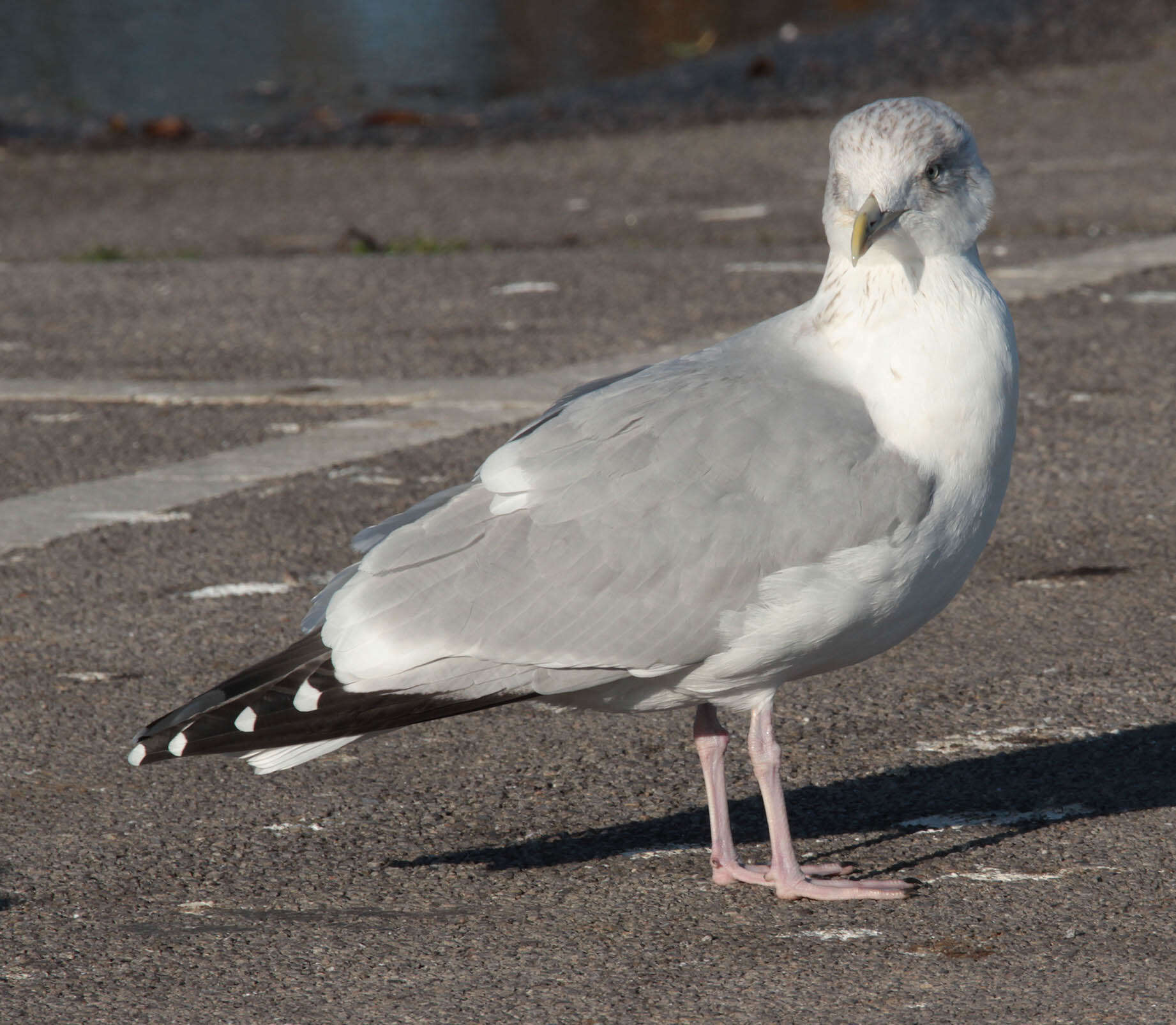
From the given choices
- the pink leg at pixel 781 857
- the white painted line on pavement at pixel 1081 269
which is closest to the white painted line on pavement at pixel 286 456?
the white painted line on pavement at pixel 1081 269

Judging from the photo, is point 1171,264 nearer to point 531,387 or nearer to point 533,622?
point 531,387

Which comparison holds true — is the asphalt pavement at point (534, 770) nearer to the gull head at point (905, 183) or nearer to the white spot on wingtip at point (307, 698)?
the white spot on wingtip at point (307, 698)

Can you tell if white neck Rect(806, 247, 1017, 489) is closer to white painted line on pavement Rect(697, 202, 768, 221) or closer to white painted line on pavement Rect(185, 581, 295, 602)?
white painted line on pavement Rect(185, 581, 295, 602)

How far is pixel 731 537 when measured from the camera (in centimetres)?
341

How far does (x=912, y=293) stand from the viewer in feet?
11.7

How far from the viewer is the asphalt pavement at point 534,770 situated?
3.18 m

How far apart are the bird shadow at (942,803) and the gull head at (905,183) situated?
1.17 m

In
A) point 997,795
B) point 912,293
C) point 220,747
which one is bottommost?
point 997,795

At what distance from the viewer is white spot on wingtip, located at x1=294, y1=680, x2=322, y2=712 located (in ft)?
11.2

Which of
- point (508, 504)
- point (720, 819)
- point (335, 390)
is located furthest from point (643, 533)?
point (335, 390)

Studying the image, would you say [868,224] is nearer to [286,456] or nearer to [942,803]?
[942,803]

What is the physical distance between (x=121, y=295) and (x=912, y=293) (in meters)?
6.75

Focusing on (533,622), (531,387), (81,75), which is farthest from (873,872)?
(81,75)

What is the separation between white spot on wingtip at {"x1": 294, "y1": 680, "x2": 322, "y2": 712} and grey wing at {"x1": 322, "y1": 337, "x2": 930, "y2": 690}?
0.06 metres
